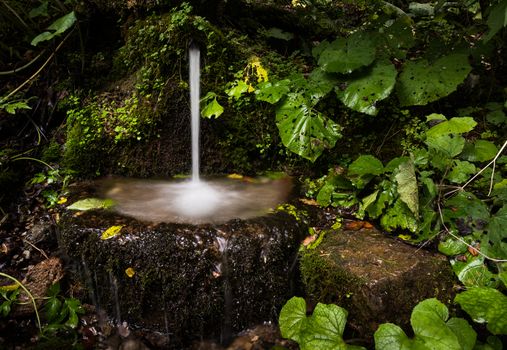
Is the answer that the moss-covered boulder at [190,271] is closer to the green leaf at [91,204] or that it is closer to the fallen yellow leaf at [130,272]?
the fallen yellow leaf at [130,272]

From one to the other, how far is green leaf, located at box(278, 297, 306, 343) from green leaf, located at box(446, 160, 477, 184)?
59.4 inches

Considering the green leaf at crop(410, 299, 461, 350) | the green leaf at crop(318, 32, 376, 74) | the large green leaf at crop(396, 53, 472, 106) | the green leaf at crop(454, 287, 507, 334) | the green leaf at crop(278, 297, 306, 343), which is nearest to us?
the green leaf at crop(410, 299, 461, 350)

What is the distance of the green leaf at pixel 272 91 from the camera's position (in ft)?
10.5

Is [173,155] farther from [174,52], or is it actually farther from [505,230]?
[505,230]

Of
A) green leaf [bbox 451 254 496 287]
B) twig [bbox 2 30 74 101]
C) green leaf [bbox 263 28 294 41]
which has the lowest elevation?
green leaf [bbox 451 254 496 287]

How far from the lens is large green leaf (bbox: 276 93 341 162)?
3029 millimetres

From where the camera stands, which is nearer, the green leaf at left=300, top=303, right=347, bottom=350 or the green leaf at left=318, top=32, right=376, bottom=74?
the green leaf at left=300, top=303, right=347, bottom=350

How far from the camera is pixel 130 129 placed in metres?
3.57

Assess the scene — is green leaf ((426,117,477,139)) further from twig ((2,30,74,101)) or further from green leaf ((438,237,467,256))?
twig ((2,30,74,101))

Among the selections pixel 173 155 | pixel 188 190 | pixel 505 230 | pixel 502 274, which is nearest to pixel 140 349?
pixel 188 190

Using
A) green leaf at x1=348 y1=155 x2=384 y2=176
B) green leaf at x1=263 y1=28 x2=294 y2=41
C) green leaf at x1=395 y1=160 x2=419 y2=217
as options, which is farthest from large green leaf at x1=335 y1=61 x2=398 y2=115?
green leaf at x1=263 y1=28 x2=294 y2=41

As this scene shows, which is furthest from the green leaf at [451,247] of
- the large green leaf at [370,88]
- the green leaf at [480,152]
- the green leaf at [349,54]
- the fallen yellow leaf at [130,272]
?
the fallen yellow leaf at [130,272]

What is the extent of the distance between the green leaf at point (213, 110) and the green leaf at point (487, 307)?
2421 mm

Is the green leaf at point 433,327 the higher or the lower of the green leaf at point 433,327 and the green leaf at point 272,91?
the lower
